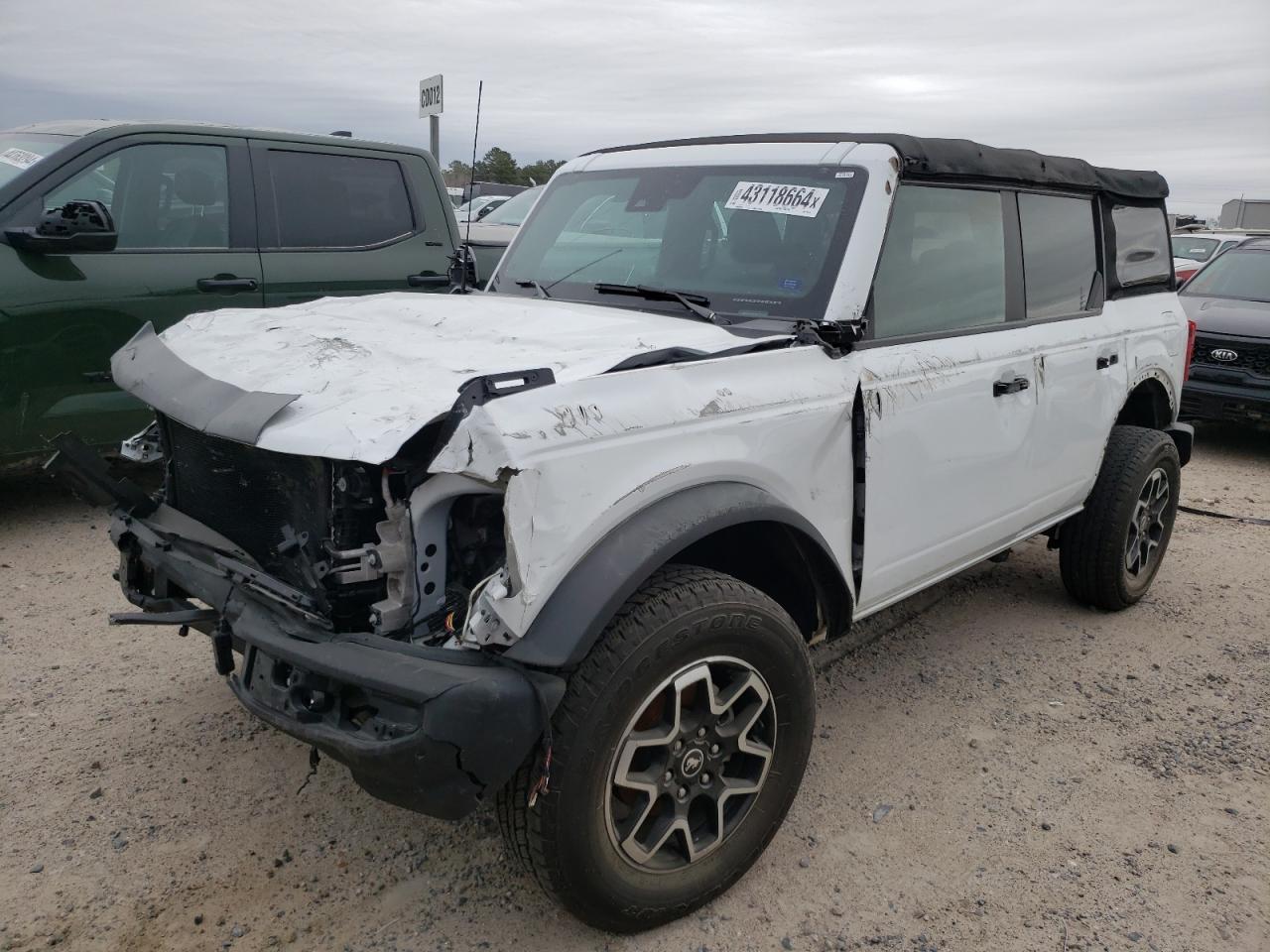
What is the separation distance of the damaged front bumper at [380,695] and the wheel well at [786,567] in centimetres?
78

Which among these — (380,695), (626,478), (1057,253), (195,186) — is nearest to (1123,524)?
(1057,253)

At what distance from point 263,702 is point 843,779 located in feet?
5.97

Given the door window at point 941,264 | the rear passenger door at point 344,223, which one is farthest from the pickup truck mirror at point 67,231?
the door window at point 941,264

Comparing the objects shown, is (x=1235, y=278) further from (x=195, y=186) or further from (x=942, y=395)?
(x=195, y=186)

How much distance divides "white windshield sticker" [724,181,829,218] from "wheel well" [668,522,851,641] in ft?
3.44

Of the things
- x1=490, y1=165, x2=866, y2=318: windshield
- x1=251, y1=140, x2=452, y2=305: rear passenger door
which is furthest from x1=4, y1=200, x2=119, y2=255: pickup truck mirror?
x1=490, y1=165, x2=866, y2=318: windshield

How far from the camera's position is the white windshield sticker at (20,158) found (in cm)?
495

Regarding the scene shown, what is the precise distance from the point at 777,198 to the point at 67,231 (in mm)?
3397

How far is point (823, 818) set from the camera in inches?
119

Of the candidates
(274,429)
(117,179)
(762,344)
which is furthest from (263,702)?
(117,179)

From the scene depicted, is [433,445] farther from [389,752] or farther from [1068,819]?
[1068,819]

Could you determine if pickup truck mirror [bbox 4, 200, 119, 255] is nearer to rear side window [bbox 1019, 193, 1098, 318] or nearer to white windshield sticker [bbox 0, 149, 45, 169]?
white windshield sticker [bbox 0, 149, 45, 169]

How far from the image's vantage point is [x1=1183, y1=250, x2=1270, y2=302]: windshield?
8867 mm

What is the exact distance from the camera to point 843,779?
3.23 m
